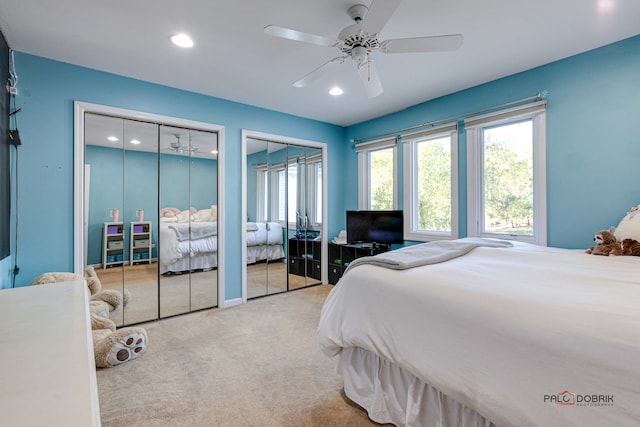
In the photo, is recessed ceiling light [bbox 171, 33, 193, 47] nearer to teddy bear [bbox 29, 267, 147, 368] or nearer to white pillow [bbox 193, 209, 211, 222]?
white pillow [bbox 193, 209, 211, 222]

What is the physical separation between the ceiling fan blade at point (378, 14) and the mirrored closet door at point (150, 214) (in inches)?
94.8

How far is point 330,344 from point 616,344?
130 cm

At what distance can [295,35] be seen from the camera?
1.81m

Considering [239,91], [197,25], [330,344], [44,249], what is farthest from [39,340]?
[239,91]

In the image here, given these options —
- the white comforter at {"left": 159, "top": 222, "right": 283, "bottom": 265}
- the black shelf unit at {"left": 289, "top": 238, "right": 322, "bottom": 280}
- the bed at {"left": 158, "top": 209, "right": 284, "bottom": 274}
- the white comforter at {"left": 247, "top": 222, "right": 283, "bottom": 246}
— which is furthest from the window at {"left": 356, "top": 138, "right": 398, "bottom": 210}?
the bed at {"left": 158, "top": 209, "right": 284, "bottom": 274}

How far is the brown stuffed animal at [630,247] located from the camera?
1901 millimetres

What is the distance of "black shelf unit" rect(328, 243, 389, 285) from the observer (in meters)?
4.07

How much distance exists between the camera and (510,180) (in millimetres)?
3094

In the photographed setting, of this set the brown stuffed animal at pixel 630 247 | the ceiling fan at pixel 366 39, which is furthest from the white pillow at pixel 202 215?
the brown stuffed animal at pixel 630 247

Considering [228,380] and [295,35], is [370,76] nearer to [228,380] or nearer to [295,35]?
[295,35]

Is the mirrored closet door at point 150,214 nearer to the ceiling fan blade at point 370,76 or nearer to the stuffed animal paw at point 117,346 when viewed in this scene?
the stuffed animal paw at point 117,346

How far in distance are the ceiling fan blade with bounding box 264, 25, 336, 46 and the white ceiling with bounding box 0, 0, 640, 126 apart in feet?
0.91

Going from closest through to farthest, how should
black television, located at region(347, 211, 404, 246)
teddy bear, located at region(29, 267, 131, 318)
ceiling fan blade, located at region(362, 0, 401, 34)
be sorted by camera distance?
ceiling fan blade, located at region(362, 0, 401, 34) < teddy bear, located at region(29, 267, 131, 318) < black television, located at region(347, 211, 404, 246)

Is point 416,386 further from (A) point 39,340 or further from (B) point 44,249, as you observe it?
(B) point 44,249
